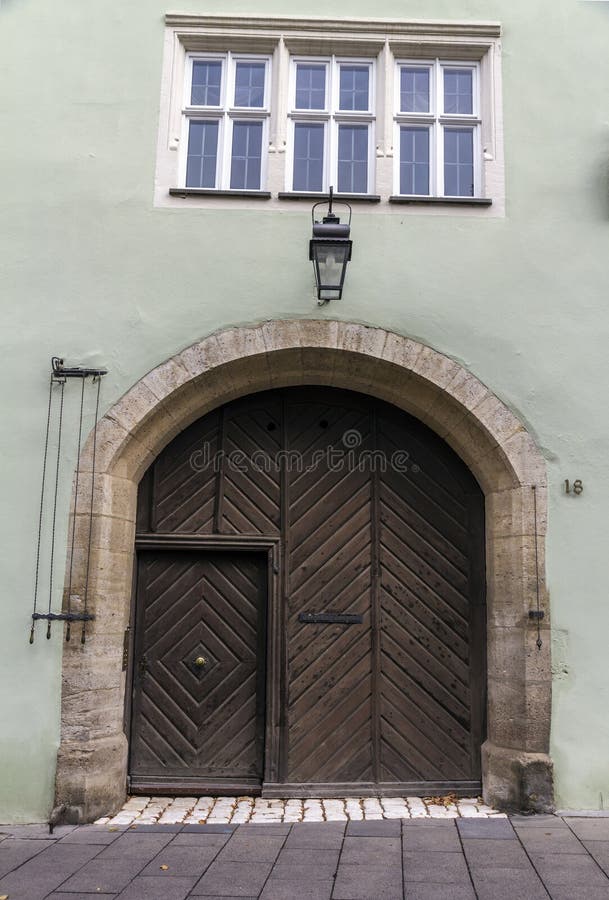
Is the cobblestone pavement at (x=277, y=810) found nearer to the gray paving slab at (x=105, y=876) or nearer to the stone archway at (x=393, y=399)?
the stone archway at (x=393, y=399)

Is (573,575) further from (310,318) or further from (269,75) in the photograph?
(269,75)

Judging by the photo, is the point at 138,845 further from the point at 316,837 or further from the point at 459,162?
the point at 459,162

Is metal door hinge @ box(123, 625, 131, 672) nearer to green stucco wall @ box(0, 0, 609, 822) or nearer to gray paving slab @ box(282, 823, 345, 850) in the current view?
green stucco wall @ box(0, 0, 609, 822)

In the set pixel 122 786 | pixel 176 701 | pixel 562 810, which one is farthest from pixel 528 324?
pixel 122 786

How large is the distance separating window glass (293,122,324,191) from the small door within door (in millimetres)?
3055

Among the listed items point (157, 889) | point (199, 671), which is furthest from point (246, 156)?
point (157, 889)

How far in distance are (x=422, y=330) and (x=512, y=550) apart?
1795 millimetres

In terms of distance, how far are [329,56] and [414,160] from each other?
3.75 feet

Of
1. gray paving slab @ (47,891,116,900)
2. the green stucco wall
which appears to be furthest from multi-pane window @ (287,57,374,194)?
gray paving slab @ (47,891,116,900)

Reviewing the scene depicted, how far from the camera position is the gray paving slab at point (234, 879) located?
4.28 metres

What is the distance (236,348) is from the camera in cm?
602

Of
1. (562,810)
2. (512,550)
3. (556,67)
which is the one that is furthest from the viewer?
(556,67)

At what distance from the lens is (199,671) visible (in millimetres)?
6227

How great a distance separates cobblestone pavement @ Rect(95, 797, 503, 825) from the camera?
5.52 m
